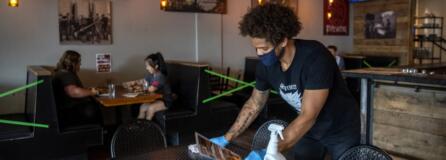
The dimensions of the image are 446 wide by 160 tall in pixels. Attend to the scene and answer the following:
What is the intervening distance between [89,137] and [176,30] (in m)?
2.44

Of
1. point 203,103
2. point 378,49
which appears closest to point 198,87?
point 203,103

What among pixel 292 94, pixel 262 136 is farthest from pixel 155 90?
pixel 292 94

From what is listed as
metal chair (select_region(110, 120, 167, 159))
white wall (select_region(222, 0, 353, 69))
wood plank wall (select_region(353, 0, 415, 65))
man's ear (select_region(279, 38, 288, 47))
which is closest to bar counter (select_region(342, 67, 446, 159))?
man's ear (select_region(279, 38, 288, 47))

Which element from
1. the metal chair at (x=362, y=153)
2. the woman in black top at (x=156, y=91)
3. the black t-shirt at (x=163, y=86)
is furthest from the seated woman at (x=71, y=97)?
the metal chair at (x=362, y=153)

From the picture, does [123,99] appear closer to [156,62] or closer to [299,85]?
[156,62]

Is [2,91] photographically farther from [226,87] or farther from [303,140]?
[303,140]

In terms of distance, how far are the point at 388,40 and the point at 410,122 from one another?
5.11 m

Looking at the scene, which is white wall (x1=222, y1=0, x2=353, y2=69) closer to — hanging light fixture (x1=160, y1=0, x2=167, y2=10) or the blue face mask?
hanging light fixture (x1=160, y1=0, x2=167, y2=10)

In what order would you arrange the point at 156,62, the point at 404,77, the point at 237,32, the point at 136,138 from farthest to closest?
1. the point at 237,32
2. the point at 156,62
3. the point at 404,77
4. the point at 136,138

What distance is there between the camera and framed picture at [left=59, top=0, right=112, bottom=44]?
5.14 meters

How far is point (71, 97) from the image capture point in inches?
169

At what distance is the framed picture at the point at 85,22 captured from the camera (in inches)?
202

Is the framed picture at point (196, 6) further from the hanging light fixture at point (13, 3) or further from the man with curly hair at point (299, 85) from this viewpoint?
the man with curly hair at point (299, 85)

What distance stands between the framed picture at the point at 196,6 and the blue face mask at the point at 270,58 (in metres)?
3.83
